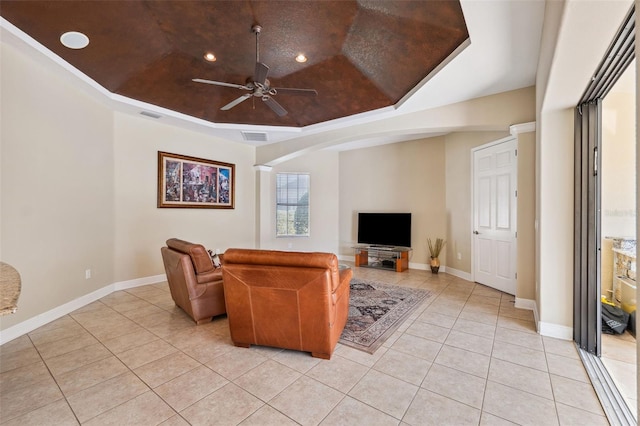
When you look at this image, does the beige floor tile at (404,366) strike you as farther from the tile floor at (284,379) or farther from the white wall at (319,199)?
the white wall at (319,199)

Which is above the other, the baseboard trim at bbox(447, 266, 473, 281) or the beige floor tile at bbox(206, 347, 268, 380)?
the baseboard trim at bbox(447, 266, 473, 281)

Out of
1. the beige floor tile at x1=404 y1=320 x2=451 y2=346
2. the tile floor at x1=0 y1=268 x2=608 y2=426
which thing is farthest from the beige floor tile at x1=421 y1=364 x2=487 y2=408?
the beige floor tile at x1=404 y1=320 x2=451 y2=346

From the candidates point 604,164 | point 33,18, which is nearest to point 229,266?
point 33,18

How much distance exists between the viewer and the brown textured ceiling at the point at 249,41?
2.35 m

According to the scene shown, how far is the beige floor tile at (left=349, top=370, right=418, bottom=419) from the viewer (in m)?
1.69

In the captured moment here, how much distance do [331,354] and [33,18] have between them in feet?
12.8

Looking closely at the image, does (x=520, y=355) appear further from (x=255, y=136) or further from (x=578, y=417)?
(x=255, y=136)

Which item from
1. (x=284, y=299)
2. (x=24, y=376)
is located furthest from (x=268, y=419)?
(x=24, y=376)

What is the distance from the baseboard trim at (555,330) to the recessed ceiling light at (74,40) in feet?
17.4

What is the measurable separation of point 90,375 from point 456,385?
272cm

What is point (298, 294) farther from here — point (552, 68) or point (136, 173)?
point (136, 173)

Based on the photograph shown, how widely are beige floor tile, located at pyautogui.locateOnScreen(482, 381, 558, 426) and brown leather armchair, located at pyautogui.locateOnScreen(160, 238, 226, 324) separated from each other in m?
2.60

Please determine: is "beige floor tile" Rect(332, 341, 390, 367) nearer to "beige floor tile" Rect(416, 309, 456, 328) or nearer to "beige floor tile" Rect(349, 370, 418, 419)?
"beige floor tile" Rect(349, 370, 418, 419)

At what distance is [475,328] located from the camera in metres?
2.84
